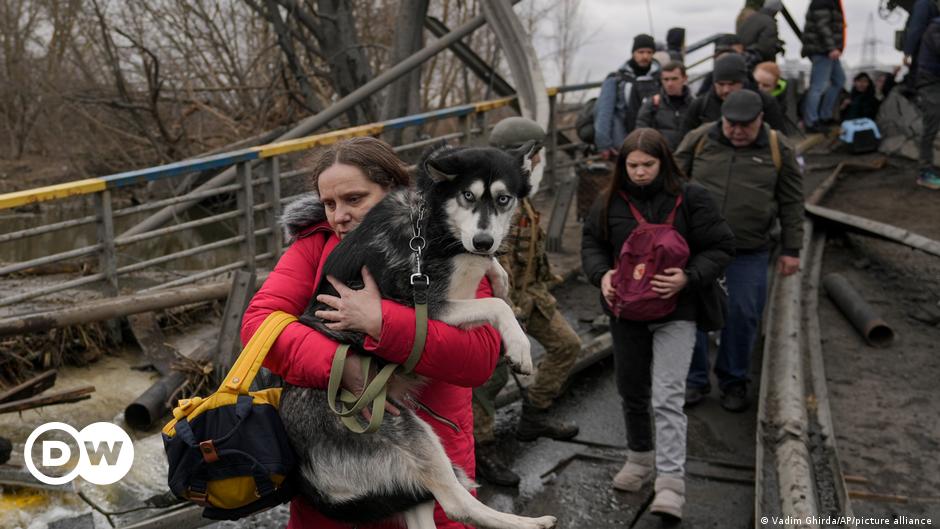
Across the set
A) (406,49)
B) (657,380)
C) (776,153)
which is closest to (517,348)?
(657,380)

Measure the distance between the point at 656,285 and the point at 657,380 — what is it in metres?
0.53

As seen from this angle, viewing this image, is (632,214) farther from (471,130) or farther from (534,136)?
(471,130)

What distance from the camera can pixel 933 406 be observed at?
612cm

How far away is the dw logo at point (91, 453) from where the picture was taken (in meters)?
4.60

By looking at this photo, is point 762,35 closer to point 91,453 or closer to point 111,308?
point 111,308

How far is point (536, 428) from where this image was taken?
5.80m

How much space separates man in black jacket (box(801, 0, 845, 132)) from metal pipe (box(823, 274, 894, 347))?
23.7 ft

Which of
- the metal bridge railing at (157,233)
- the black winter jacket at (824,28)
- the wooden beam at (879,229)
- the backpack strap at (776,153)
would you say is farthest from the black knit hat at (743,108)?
the black winter jacket at (824,28)

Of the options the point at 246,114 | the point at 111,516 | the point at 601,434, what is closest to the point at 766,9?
the point at 246,114

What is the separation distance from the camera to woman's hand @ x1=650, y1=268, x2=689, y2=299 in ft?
15.1

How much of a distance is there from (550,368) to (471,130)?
5.24 meters

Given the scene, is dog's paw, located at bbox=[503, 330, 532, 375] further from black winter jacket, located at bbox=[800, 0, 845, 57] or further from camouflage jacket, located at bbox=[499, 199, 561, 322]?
black winter jacket, located at bbox=[800, 0, 845, 57]

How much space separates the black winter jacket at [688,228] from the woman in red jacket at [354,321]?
2.31 meters

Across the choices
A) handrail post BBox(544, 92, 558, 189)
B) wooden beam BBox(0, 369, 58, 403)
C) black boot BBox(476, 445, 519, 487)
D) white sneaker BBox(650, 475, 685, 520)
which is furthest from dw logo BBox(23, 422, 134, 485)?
handrail post BBox(544, 92, 558, 189)
